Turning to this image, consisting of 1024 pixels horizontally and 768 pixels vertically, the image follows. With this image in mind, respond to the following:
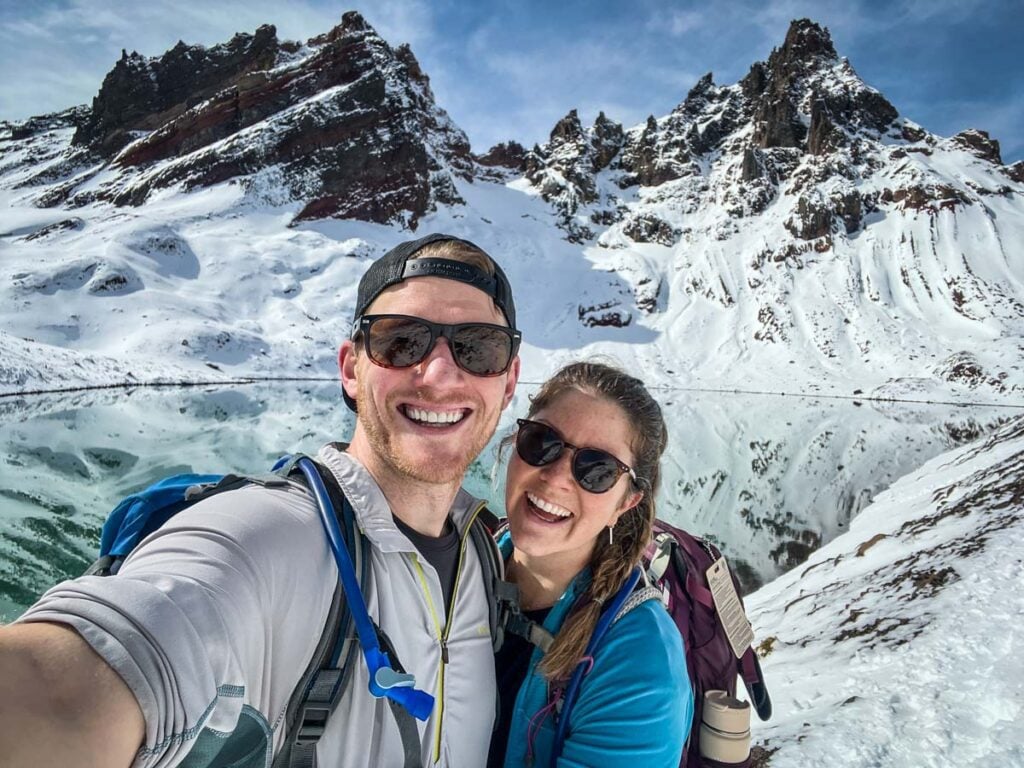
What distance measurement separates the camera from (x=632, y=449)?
304cm

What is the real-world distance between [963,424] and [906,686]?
38.1 metres

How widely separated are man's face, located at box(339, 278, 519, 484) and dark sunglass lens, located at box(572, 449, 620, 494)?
68cm

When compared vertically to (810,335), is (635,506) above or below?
below

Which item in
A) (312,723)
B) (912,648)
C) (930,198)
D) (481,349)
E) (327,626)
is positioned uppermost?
(930,198)

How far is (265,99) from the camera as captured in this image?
315 ft

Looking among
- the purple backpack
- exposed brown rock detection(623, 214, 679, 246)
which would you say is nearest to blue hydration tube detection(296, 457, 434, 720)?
the purple backpack

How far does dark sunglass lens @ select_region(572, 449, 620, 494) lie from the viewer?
9.45 feet

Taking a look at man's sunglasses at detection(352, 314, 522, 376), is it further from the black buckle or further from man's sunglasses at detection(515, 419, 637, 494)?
the black buckle

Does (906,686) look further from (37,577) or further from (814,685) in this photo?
(37,577)

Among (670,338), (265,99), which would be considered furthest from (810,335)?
(265,99)

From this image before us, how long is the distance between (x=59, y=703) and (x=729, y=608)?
9.56ft

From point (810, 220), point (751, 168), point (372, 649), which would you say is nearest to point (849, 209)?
point (810, 220)

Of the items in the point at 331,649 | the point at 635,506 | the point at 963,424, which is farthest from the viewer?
→ the point at 963,424

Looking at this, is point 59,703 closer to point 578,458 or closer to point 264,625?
point 264,625
